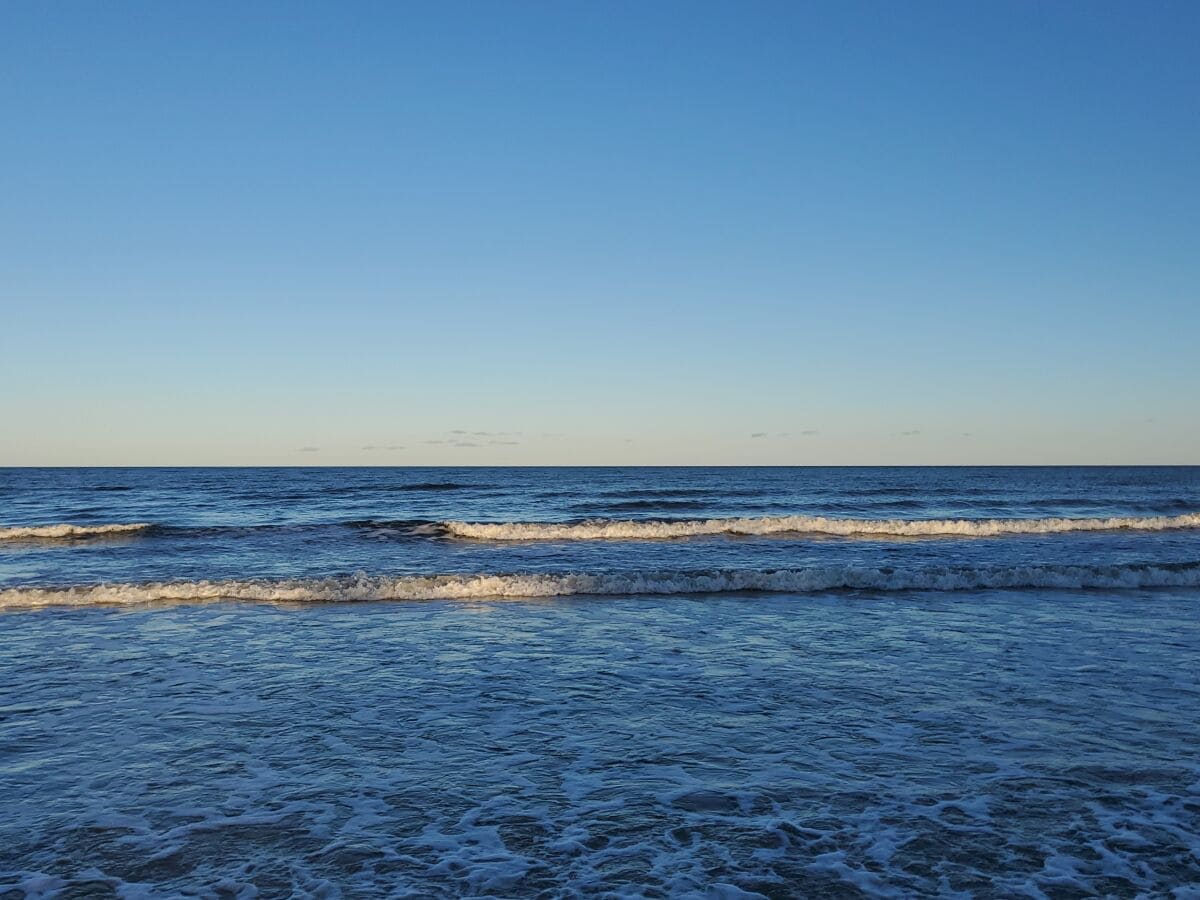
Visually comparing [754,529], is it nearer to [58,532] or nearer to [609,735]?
[609,735]

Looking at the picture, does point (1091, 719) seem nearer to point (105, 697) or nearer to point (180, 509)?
point (105, 697)

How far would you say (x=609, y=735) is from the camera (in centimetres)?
784

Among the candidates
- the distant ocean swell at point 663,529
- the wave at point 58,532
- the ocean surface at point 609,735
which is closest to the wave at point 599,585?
the ocean surface at point 609,735

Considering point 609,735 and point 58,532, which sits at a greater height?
point 609,735

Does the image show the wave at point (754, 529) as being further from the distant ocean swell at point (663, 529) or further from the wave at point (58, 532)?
the wave at point (58, 532)

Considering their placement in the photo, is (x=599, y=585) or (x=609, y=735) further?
(x=599, y=585)

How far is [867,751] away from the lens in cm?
739

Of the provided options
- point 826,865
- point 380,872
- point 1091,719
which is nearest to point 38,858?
point 380,872

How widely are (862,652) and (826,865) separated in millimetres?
6435

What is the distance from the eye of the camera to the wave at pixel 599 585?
15.8 metres

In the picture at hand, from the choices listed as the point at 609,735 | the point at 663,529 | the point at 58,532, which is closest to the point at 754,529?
the point at 663,529

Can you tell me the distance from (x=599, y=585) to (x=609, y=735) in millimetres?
9208

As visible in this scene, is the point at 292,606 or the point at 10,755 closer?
the point at 10,755

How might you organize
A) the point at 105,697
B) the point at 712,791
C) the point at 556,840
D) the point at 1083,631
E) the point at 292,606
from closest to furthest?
the point at 556,840 < the point at 712,791 < the point at 105,697 < the point at 1083,631 < the point at 292,606
